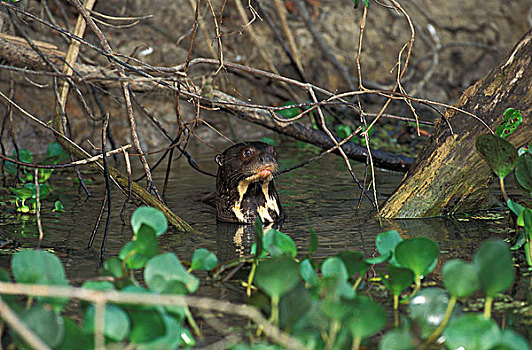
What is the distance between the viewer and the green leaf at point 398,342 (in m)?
1.90

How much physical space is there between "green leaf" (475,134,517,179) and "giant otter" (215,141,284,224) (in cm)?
145

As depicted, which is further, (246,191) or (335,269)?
(246,191)

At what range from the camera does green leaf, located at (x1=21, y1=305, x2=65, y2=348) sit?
1834mm

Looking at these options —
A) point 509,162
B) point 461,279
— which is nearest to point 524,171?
point 509,162

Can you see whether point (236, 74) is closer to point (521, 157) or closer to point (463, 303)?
point (521, 157)

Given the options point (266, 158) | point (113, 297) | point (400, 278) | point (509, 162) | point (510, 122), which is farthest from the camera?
point (266, 158)

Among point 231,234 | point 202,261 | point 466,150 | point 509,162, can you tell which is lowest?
point 202,261

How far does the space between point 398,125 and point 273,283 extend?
550 cm

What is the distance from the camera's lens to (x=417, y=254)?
2428 millimetres

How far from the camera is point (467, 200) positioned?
404 cm

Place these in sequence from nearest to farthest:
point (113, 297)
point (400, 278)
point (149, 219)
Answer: point (113, 297)
point (400, 278)
point (149, 219)

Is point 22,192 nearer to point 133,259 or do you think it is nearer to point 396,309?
point 133,259

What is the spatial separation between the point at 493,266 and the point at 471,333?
22cm

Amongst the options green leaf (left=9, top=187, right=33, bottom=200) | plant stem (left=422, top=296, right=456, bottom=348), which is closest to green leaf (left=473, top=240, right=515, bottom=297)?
plant stem (left=422, top=296, right=456, bottom=348)
